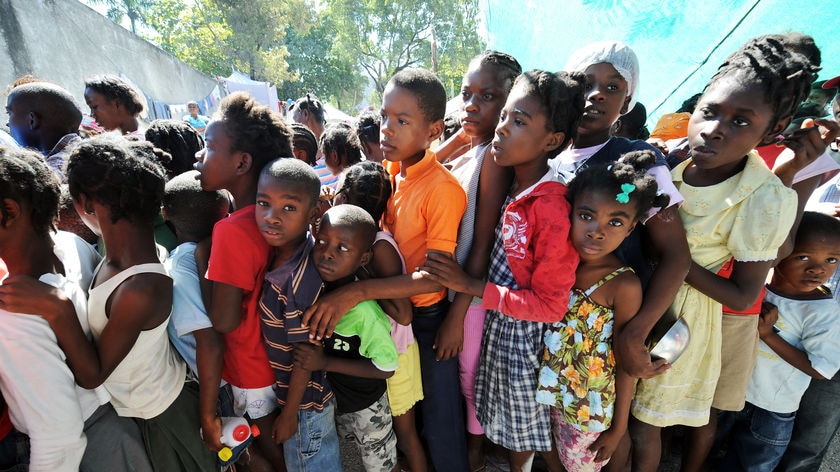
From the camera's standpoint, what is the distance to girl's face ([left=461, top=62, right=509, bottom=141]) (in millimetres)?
1875

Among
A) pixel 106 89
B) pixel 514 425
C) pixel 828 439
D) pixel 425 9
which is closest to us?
pixel 514 425

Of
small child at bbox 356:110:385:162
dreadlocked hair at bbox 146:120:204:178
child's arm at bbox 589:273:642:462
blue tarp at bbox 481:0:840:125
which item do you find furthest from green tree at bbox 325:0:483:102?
child's arm at bbox 589:273:642:462

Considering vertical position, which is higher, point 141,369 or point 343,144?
point 343,144

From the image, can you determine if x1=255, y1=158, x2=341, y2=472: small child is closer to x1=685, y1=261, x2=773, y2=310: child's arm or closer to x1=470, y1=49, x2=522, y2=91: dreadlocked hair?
x1=470, y1=49, x2=522, y2=91: dreadlocked hair

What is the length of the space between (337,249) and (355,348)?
1.53ft

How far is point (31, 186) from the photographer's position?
1.26 metres

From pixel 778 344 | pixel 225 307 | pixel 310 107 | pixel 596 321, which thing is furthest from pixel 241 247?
pixel 310 107

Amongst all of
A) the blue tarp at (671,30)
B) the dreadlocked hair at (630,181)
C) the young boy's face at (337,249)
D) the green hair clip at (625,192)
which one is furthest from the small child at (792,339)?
the young boy's face at (337,249)

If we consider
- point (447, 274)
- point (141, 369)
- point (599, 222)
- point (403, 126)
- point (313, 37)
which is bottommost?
point (141, 369)

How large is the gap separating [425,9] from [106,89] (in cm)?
2570

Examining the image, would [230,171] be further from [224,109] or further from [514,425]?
[514,425]

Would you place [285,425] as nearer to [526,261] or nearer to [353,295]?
[353,295]

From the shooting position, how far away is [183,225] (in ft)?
5.58

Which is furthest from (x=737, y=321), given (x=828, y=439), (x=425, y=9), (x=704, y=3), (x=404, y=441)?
(x=425, y=9)
